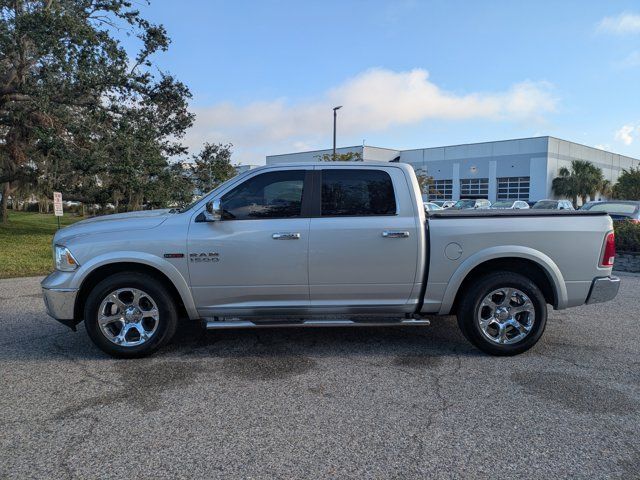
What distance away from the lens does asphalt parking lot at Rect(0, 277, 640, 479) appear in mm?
2936

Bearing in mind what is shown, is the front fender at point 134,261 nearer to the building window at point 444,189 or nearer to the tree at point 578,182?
the tree at point 578,182

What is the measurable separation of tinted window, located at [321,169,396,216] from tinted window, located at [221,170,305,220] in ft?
0.94

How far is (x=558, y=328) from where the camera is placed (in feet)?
19.7

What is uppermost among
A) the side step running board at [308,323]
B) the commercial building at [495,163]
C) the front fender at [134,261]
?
the commercial building at [495,163]

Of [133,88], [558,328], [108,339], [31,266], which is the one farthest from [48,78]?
[558,328]

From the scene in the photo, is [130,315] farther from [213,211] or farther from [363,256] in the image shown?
[363,256]

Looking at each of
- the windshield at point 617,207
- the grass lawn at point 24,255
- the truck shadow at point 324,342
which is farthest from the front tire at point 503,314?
the windshield at point 617,207

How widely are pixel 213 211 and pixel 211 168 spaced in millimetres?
18836

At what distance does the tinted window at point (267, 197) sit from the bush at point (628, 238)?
9.81 metres

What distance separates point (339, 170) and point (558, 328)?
3.52 metres

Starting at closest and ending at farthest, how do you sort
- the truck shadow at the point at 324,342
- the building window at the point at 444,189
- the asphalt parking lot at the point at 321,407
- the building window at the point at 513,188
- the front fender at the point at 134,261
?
the asphalt parking lot at the point at 321,407
the front fender at the point at 134,261
the truck shadow at the point at 324,342
the building window at the point at 513,188
the building window at the point at 444,189

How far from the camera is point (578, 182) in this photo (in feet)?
181

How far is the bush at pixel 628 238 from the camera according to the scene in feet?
36.8

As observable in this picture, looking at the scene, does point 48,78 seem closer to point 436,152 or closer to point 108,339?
point 108,339
